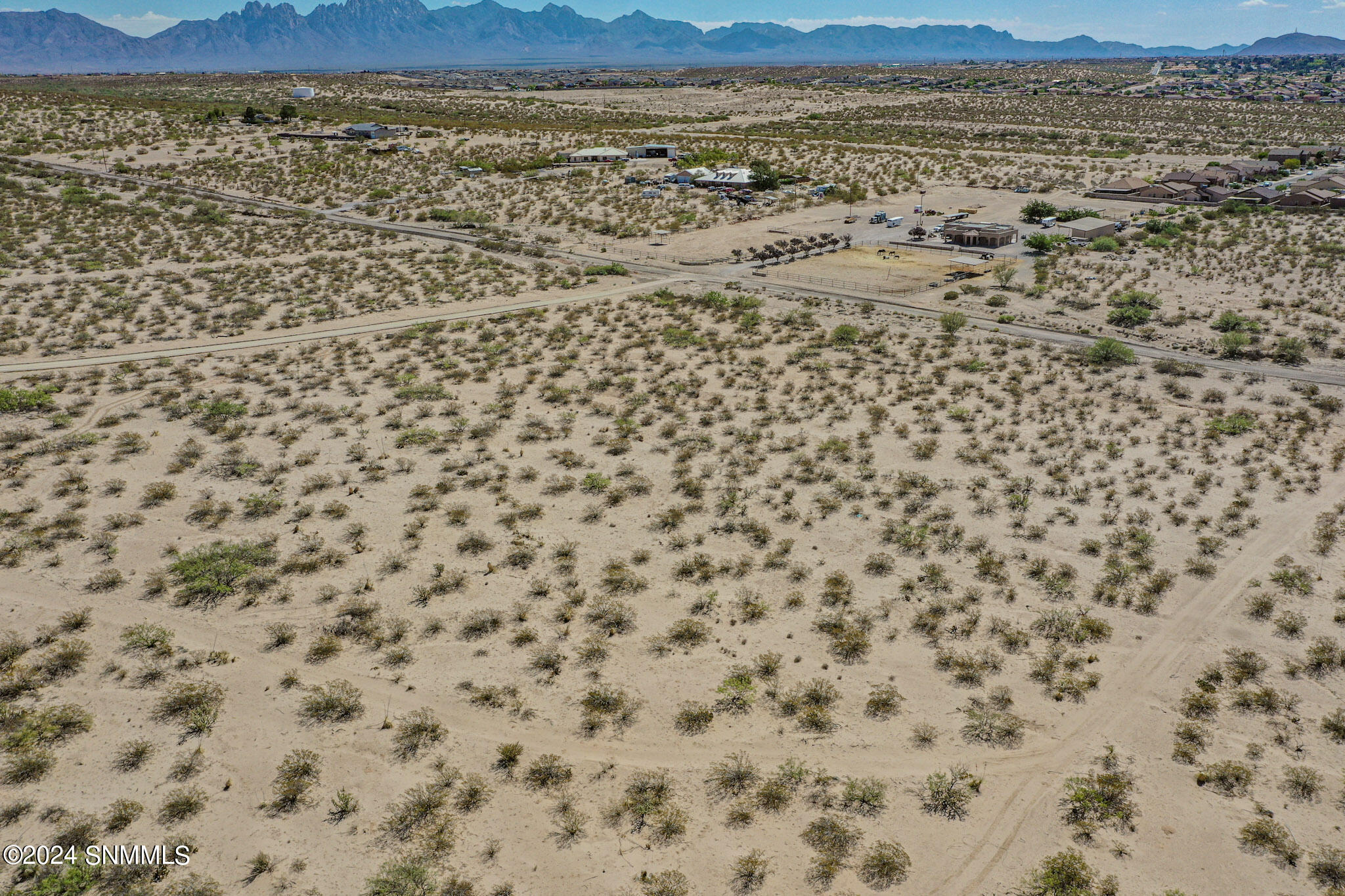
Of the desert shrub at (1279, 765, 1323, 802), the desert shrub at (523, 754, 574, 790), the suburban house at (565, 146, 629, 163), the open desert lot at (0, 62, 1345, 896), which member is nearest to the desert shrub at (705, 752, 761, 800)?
the open desert lot at (0, 62, 1345, 896)

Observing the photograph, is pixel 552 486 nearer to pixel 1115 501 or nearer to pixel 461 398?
pixel 461 398

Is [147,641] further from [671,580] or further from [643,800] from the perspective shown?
[671,580]

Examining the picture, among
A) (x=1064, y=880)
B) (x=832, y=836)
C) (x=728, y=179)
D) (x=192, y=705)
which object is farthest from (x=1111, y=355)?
(x=728, y=179)

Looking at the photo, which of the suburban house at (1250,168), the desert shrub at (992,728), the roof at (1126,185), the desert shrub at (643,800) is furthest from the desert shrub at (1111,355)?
the suburban house at (1250,168)

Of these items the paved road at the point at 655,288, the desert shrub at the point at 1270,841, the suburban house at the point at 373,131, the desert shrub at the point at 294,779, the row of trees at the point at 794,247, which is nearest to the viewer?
the desert shrub at the point at 1270,841

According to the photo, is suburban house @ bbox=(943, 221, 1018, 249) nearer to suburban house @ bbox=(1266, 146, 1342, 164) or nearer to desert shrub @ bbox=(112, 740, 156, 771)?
suburban house @ bbox=(1266, 146, 1342, 164)

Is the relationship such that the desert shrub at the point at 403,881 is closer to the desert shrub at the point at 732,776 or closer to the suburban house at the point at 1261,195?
the desert shrub at the point at 732,776

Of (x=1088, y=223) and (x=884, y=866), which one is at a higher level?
(x=1088, y=223)
